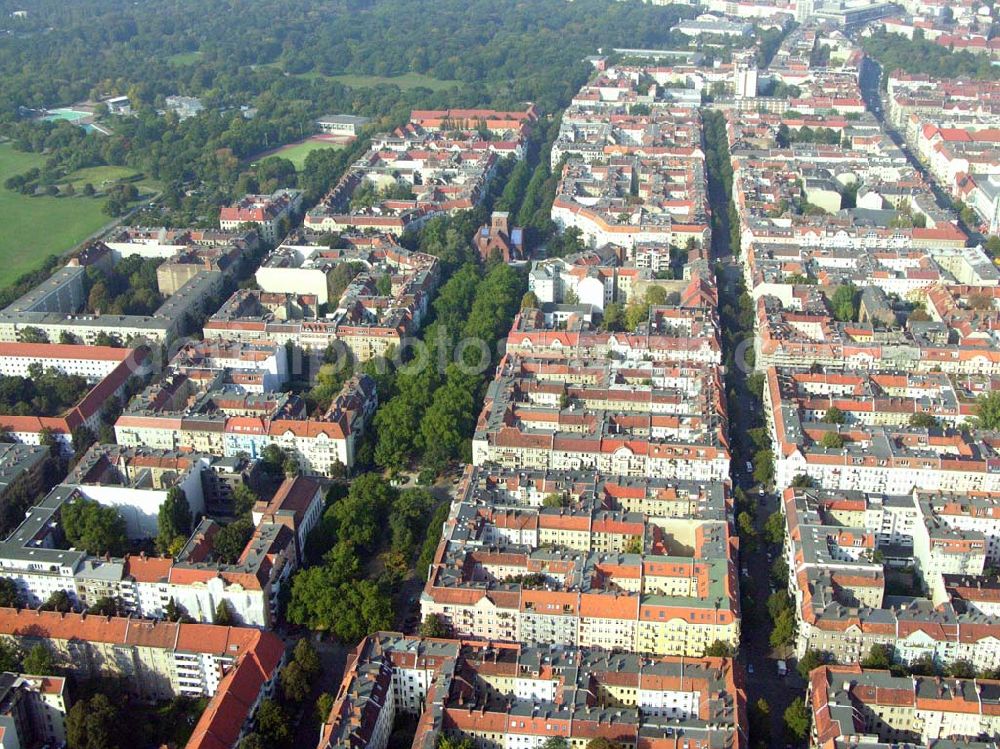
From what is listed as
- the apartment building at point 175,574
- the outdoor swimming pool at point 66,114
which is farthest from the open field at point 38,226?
the apartment building at point 175,574

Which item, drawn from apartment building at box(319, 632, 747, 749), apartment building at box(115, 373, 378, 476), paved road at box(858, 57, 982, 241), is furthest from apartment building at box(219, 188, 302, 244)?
paved road at box(858, 57, 982, 241)

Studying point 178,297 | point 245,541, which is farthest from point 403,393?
point 178,297

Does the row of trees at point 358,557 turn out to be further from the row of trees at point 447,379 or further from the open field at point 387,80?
the open field at point 387,80

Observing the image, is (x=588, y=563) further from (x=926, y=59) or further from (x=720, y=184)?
(x=926, y=59)

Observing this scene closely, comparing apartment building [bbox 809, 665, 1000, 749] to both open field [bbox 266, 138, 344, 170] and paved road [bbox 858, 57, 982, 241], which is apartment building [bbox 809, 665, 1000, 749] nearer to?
paved road [bbox 858, 57, 982, 241]

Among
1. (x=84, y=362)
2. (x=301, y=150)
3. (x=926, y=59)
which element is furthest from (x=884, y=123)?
(x=84, y=362)
